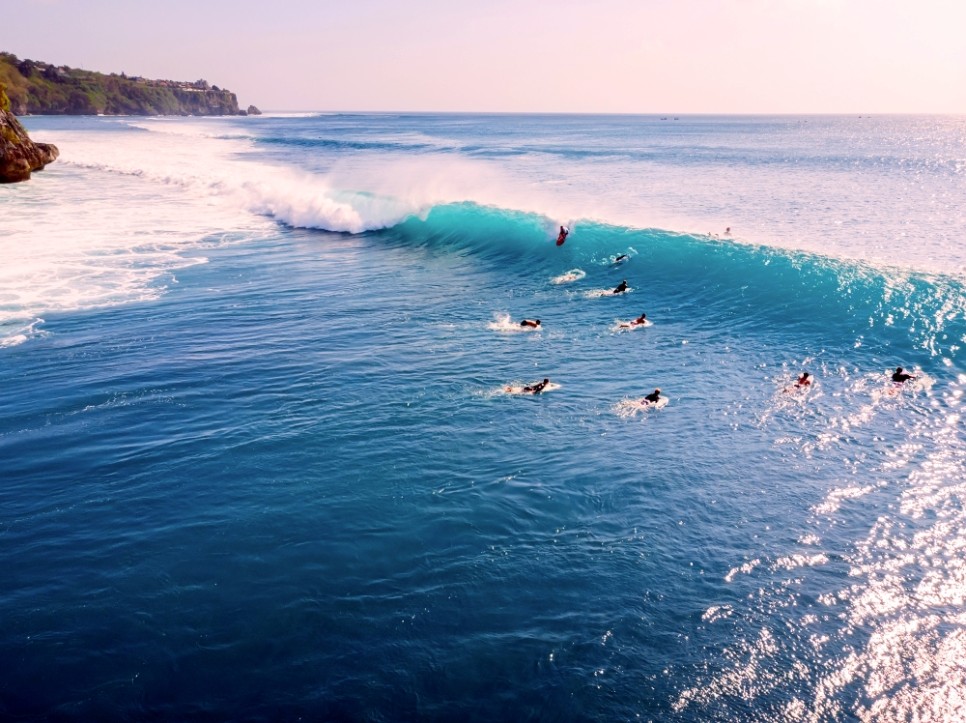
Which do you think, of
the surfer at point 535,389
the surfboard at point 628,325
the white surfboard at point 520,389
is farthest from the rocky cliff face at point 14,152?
the surfer at point 535,389

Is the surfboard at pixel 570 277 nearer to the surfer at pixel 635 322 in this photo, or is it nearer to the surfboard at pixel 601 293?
the surfboard at pixel 601 293

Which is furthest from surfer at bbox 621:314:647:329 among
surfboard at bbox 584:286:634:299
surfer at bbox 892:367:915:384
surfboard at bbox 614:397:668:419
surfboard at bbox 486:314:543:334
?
surfer at bbox 892:367:915:384

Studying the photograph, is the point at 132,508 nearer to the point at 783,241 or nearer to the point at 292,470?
the point at 292,470

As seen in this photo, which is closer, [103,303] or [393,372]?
[393,372]

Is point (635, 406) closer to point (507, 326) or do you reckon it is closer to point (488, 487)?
Answer: point (488, 487)

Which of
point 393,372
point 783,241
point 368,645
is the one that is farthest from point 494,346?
point 783,241

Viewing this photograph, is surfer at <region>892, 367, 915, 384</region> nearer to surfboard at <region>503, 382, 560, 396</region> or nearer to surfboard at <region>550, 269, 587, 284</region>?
surfboard at <region>503, 382, 560, 396</region>

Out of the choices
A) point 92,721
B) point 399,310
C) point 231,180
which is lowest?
point 92,721
